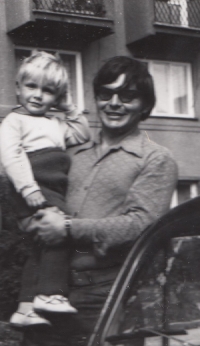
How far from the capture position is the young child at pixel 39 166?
60.5 inches

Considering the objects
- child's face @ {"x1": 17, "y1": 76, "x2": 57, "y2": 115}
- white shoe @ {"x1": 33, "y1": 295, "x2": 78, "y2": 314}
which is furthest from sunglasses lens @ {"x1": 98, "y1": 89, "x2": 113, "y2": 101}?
white shoe @ {"x1": 33, "y1": 295, "x2": 78, "y2": 314}

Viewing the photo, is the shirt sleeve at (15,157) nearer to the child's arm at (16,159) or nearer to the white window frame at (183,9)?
the child's arm at (16,159)

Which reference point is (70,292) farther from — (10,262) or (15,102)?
(15,102)

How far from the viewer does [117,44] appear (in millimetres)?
1883

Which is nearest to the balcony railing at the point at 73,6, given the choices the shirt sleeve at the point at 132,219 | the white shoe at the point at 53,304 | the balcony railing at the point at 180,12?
the balcony railing at the point at 180,12

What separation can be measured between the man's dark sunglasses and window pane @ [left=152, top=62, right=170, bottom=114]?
31cm

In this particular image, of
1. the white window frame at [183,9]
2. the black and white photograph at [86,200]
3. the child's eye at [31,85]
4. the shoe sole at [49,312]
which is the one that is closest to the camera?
the black and white photograph at [86,200]

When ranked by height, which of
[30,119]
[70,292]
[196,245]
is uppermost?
[30,119]

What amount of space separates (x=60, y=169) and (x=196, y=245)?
0.36 metres

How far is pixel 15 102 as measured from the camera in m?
1.68

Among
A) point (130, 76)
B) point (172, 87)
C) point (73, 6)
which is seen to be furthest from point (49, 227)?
point (172, 87)

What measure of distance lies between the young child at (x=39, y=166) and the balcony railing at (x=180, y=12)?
0.57 m

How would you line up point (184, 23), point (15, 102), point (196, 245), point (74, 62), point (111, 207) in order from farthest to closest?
point (184, 23) < point (74, 62) < point (15, 102) < point (111, 207) < point (196, 245)

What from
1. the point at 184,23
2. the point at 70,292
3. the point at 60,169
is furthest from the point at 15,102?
the point at 184,23
